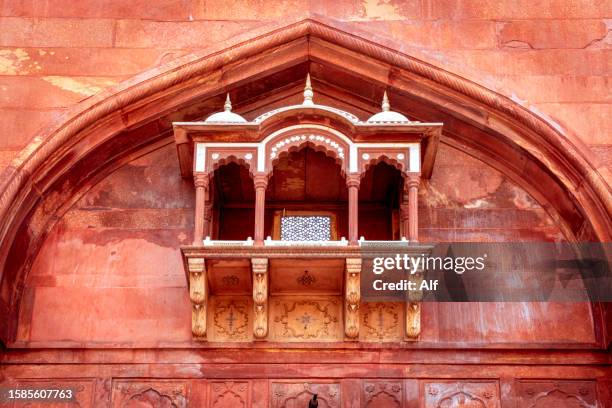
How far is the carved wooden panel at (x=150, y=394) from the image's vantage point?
38.1 ft

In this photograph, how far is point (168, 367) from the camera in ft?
38.6

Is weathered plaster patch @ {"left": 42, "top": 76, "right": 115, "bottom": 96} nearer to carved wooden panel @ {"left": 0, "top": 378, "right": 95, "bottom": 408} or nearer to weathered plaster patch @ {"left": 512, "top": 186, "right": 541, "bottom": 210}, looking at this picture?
carved wooden panel @ {"left": 0, "top": 378, "right": 95, "bottom": 408}

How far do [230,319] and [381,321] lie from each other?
139 centimetres

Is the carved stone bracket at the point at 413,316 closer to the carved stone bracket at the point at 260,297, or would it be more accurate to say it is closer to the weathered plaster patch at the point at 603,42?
the carved stone bracket at the point at 260,297

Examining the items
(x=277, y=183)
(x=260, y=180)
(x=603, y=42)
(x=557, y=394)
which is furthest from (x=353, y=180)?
(x=603, y=42)

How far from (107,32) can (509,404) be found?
17.5 ft

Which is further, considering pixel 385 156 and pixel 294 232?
pixel 294 232

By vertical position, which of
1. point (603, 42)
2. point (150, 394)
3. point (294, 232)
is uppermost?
point (603, 42)

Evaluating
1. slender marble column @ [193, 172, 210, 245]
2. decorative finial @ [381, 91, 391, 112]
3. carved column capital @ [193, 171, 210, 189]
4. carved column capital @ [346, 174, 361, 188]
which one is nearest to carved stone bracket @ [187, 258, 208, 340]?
slender marble column @ [193, 172, 210, 245]

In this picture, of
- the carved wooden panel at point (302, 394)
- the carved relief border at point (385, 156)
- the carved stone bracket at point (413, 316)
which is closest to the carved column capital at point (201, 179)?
the carved relief border at point (385, 156)

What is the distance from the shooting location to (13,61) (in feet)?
41.9

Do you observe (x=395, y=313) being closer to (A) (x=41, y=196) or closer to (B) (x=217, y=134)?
(B) (x=217, y=134)

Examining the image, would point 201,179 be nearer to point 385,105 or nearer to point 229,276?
point 229,276

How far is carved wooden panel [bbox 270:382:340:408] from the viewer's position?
1159 cm
